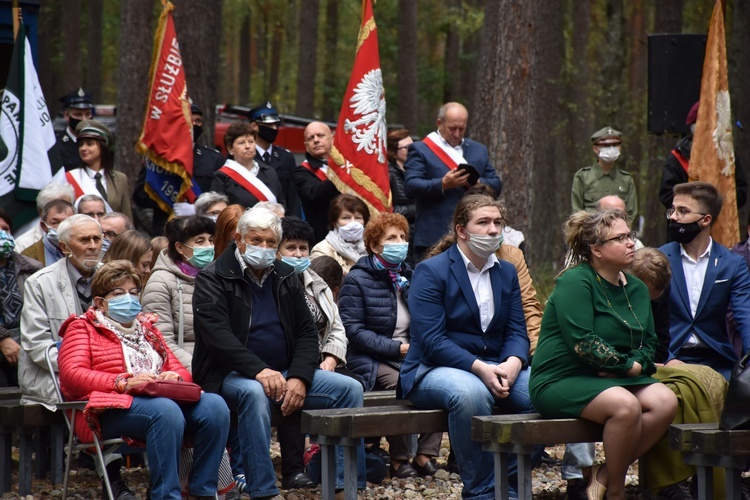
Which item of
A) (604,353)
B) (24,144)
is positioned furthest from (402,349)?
(24,144)

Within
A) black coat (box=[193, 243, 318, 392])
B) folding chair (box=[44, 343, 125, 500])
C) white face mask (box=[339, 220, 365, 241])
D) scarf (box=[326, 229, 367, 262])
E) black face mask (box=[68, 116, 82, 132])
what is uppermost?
black face mask (box=[68, 116, 82, 132])

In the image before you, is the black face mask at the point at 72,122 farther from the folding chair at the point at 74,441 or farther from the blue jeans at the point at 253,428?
the blue jeans at the point at 253,428

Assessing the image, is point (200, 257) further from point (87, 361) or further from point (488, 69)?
point (488, 69)

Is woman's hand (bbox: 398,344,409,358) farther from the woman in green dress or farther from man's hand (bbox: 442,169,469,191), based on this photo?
man's hand (bbox: 442,169,469,191)

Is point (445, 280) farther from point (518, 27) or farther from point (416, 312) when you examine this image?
point (518, 27)

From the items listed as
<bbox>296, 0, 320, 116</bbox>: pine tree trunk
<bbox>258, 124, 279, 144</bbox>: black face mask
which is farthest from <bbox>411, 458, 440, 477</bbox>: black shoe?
<bbox>296, 0, 320, 116</bbox>: pine tree trunk

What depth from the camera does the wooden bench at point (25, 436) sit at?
645 cm

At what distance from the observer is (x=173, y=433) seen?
597 centimetres

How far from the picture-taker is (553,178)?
22672 millimetres

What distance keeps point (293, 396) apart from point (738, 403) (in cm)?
Answer: 243

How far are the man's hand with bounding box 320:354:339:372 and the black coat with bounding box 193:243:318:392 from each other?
1.39 feet

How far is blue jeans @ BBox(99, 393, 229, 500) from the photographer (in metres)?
5.94

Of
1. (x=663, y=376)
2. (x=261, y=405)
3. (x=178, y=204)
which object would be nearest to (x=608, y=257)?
A: (x=663, y=376)

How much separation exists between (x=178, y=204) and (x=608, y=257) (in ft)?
16.3
